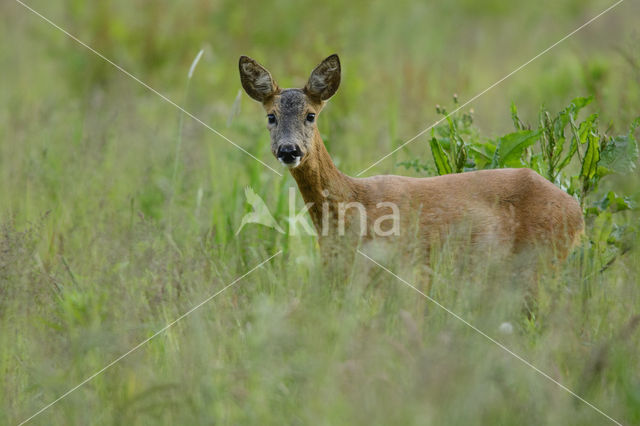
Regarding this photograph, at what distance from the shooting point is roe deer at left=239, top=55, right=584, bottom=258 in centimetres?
450

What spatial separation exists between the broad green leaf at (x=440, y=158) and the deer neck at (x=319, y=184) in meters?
0.65

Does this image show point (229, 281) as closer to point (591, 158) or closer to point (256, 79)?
point (256, 79)

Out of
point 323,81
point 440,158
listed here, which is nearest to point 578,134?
point 440,158

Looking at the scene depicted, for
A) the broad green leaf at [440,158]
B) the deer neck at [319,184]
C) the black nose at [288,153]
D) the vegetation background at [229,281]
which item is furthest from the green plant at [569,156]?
the black nose at [288,153]

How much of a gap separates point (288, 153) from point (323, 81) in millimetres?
637

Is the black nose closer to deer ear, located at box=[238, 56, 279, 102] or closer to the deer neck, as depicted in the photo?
the deer neck

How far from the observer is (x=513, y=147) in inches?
193

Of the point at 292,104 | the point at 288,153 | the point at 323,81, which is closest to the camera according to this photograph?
the point at 288,153

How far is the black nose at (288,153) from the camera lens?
4461 mm

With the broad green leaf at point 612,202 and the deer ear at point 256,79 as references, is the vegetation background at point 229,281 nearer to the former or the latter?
the deer ear at point 256,79

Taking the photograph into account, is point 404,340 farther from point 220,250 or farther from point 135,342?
point 220,250

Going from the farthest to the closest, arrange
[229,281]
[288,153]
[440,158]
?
[440,158], [229,281], [288,153]

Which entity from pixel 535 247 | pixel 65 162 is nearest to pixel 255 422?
pixel 535 247

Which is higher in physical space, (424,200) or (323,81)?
(323,81)
